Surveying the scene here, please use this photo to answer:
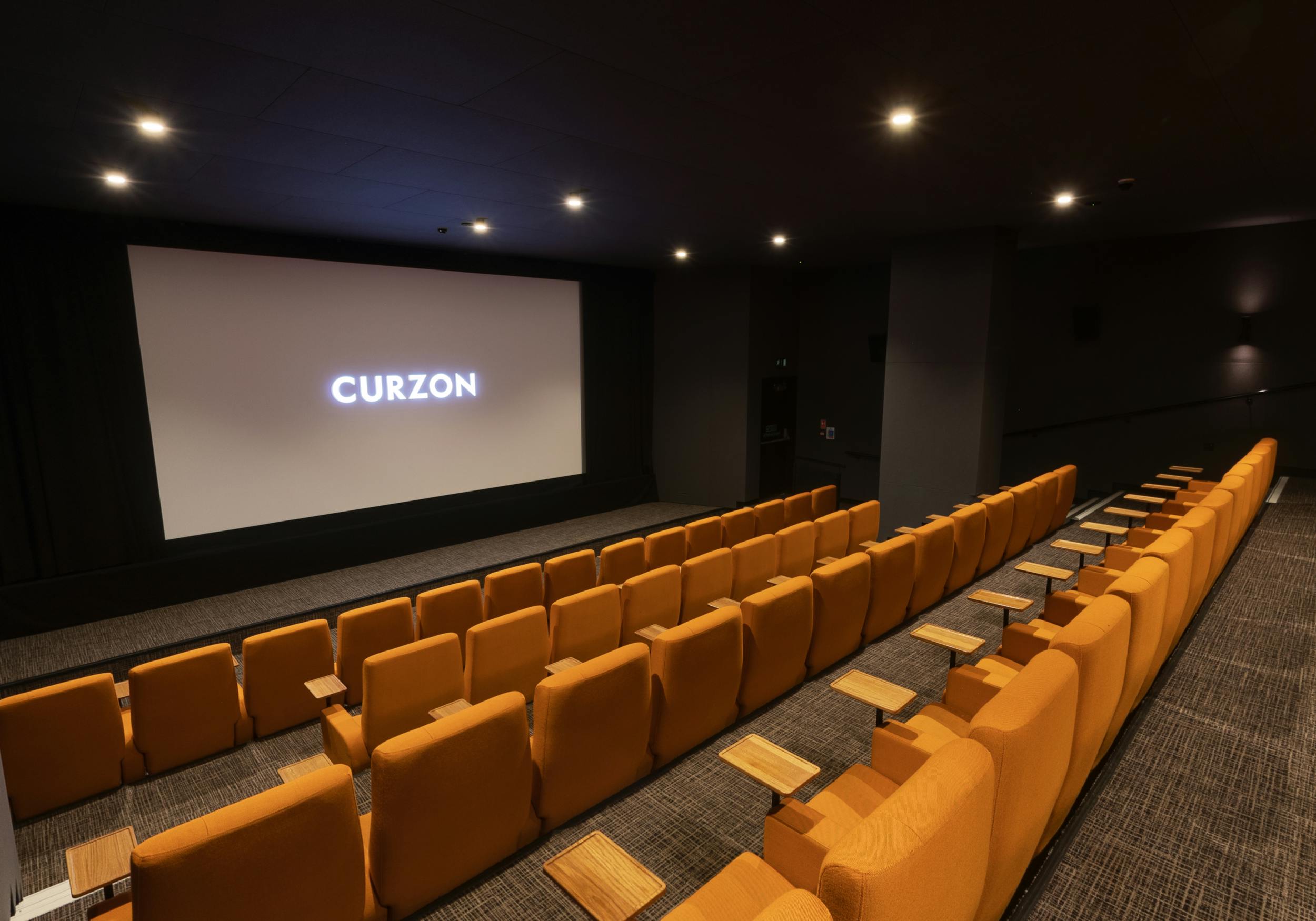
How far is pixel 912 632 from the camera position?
3.29m

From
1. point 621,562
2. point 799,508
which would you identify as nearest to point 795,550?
point 621,562

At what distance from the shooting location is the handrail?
25.6ft

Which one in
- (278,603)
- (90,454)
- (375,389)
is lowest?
(278,603)

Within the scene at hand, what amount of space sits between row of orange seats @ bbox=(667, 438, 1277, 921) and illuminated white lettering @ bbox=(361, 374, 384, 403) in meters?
6.79

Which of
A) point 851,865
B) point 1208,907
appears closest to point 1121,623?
point 1208,907

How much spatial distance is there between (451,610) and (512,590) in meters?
0.48

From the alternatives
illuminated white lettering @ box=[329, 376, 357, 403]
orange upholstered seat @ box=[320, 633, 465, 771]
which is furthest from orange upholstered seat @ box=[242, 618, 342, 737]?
illuminated white lettering @ box=[329, 376, 357, 403]

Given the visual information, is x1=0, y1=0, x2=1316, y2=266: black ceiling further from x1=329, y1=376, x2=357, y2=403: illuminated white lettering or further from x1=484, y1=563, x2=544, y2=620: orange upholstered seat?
x1=484, y1=563, x2=544, y2=620: orange upholstered seat

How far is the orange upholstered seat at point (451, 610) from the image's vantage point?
4.29 m

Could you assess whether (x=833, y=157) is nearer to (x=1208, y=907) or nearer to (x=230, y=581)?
(x=1208, y=907)

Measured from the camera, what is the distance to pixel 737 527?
6.41 m

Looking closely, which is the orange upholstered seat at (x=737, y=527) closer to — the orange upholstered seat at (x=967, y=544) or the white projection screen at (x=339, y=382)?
the orange upholstered seat at (x=967, y=544)

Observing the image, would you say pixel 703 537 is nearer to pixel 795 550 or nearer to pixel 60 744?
pixel 795 550

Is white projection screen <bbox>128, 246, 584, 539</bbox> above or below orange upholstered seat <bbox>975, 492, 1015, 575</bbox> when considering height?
above
